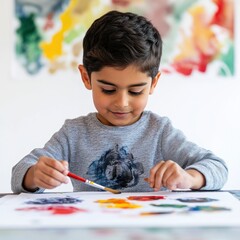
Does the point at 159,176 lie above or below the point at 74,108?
below

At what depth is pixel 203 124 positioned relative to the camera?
8.57 ft

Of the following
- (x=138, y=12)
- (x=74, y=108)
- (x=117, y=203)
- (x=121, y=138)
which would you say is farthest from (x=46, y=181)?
(x=138, y=12)

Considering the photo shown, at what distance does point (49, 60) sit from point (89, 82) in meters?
1.46

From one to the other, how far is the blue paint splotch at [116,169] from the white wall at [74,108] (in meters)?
1.45

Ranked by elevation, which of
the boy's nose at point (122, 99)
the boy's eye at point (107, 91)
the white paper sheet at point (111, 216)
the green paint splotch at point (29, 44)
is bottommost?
the white paper sheet at point (111, 216)

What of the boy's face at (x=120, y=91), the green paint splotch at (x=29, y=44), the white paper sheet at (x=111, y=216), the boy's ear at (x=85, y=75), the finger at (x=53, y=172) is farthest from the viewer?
the green paint splotch at (x=29, y=44)

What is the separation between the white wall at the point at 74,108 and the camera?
2551 millimetres

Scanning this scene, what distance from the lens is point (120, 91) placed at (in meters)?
1.00

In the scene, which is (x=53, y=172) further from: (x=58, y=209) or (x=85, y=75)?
(x=85, y=75)

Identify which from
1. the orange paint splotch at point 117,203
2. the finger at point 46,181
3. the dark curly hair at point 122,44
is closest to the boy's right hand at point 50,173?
the finger at point 46,181

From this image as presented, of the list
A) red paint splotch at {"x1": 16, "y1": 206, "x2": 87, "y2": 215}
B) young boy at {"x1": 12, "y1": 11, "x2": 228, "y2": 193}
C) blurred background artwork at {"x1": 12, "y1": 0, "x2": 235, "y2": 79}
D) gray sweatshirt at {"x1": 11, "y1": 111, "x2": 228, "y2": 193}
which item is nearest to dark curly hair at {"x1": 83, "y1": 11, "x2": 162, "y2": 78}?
young boy at {"x1": 12, "y1": 11, "x2": 228, "y2": 193}

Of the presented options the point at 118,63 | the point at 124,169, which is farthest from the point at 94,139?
the point at 118,63

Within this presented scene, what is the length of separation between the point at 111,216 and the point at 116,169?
450 millimetres

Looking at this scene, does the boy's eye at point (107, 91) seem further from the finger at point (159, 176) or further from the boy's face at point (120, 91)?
the finger at point (159, 176)
